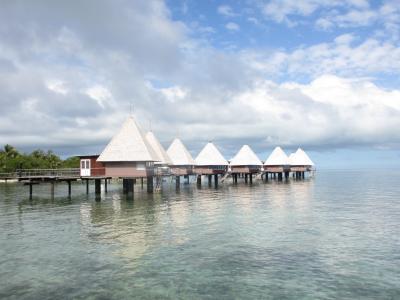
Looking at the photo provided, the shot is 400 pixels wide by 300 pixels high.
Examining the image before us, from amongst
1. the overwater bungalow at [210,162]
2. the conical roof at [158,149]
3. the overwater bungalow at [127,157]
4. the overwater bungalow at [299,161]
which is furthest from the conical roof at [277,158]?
the overwater bungalow at [127,157]

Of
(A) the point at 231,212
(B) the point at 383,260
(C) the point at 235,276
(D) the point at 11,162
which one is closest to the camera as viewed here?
(C) the point at 235,276

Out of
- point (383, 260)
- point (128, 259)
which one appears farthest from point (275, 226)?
point (128, 259)

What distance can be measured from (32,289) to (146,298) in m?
3.74

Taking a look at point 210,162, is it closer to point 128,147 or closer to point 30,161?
point 128,147

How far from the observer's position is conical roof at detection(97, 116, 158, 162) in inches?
1639

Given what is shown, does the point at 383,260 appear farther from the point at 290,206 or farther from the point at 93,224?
the point at 290,206

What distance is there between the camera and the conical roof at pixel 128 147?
137 feet

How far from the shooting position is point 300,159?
9444 cm

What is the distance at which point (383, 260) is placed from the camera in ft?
51.7

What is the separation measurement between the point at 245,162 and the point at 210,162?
789cm

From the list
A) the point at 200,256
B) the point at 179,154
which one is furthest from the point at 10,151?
the point at 200,256

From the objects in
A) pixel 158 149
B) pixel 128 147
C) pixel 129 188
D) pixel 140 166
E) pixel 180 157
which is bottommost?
pixel 129 188

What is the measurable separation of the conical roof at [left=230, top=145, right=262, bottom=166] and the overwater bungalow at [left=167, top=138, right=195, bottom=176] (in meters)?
10.6

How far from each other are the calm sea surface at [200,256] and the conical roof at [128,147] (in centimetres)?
1333
